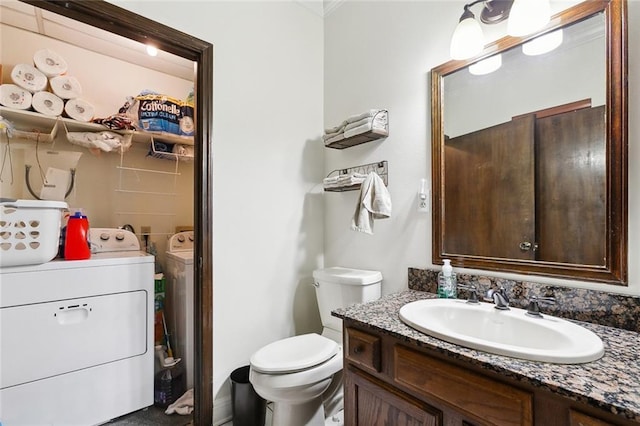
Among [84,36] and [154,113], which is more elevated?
[84,36]

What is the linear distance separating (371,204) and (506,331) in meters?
0.80

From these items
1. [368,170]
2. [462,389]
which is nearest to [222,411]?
[462,389]

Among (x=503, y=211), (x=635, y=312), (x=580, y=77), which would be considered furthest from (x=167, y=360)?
(x=580, y=77)

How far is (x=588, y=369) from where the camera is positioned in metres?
0.69

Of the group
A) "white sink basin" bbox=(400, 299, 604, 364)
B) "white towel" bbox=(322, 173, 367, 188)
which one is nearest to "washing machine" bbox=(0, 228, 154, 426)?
"white towel" bbox=(322, 173, 367, 188)

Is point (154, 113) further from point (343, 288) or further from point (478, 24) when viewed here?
point (478, 24)

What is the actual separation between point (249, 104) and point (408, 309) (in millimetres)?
1462

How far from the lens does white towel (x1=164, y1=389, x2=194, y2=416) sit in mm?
1821

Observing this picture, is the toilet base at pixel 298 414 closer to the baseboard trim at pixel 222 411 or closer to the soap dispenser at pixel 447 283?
the baseboard trim at pixel 222 411

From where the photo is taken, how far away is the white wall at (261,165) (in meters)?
1.66

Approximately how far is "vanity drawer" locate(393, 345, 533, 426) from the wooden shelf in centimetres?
113

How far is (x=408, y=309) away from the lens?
111 cm

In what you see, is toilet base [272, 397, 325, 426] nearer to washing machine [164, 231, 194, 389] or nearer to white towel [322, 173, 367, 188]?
washing machine [164, 231, 194, 389]

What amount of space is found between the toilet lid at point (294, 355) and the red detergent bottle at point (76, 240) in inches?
47.0
